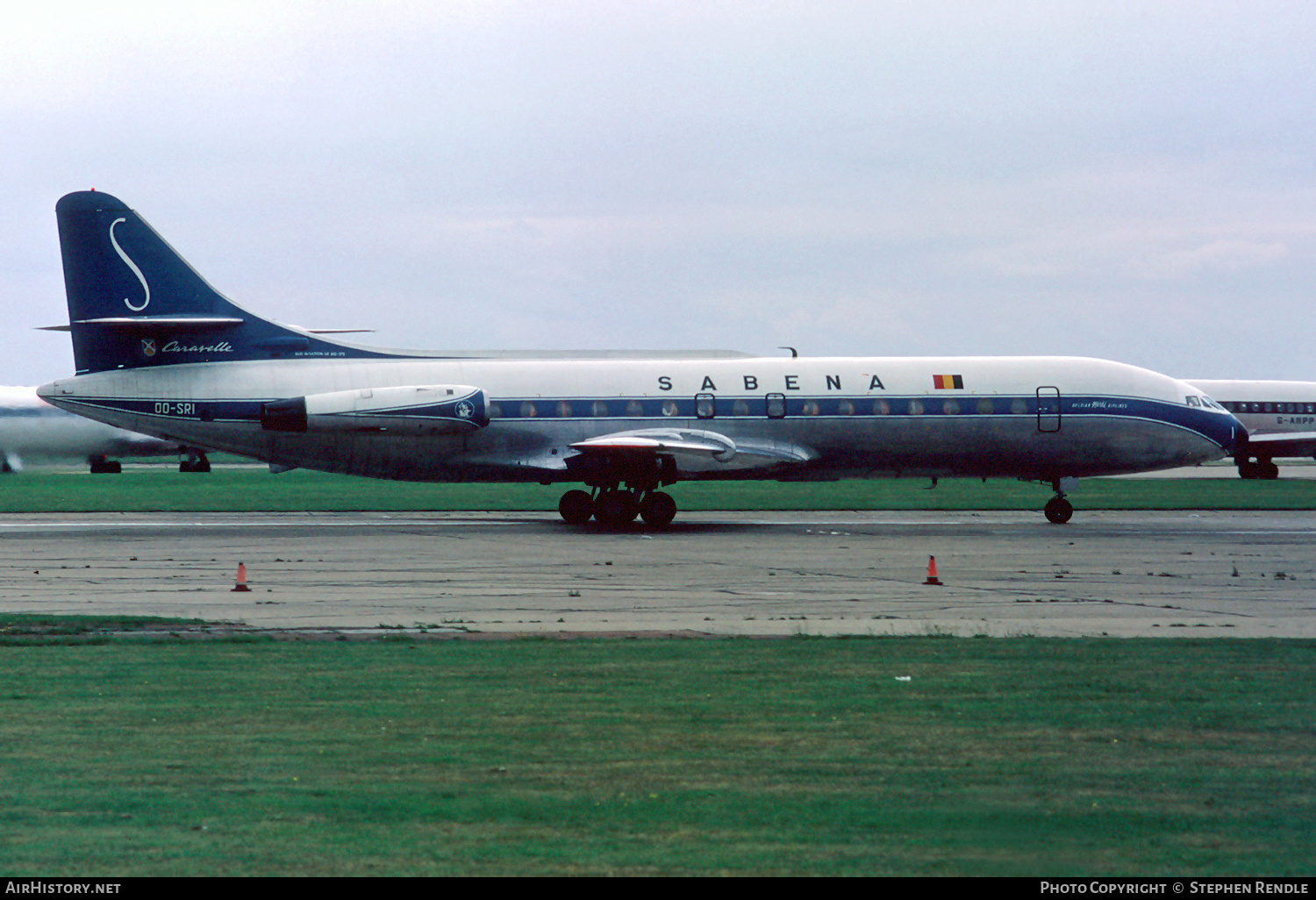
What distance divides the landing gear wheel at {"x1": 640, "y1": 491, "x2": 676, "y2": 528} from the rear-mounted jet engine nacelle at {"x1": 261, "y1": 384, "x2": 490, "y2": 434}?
171 inches

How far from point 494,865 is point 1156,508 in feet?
117

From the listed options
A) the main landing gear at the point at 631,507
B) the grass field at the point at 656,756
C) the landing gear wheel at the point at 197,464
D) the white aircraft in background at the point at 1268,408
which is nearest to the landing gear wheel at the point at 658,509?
the main landing gear at the point at 631,507

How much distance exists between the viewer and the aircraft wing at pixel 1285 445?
6059 centimetres

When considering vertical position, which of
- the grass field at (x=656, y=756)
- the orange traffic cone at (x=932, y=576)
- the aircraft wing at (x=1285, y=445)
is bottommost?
the aircraft wing at (x=1285, y=445)

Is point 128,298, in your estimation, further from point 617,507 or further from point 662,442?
point 662,442

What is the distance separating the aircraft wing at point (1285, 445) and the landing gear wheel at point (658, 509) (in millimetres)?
38840

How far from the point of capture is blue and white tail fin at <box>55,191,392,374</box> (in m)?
31.0

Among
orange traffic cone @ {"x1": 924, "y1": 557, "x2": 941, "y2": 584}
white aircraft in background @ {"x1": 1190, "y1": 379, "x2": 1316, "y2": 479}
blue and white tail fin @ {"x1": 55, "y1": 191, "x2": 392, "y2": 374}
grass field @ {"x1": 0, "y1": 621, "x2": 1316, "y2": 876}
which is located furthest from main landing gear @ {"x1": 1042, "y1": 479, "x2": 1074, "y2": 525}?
white aircraft in background @ {"x1": 1190, "y1": 379, "x2": 1316, "y2": 479}

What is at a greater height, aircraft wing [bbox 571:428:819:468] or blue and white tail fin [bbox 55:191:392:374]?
blue and white tail fin [bbox 55:191:392:374]

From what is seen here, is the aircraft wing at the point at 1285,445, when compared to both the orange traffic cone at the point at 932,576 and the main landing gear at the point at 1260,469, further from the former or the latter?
the orange traffic cone at the point at 932,576

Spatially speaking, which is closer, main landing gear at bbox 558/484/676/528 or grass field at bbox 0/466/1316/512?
main landing gear at bbox 558/484/676/528

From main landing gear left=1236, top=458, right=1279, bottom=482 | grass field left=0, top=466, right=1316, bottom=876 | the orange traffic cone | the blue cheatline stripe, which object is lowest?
main landing gear left=1236, top=458, right=1279, bottom=482

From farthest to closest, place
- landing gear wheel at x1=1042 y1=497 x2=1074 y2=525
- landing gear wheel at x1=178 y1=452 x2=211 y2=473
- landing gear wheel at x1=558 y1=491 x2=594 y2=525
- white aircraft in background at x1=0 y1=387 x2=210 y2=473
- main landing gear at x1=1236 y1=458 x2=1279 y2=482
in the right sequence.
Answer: landing gear wheel at x1=178 y1=452 x2=211 y2=473, white aircraft in background at x1=0 y1=387 x2=210 y2=473, main landing gear at x1=1236 y1=458 x2=1279 y2=482, landing gear wheel at x1=1042 y1=497 x2=1074 y2=525, landing gear wheel at x1=558 y1=491 x2=594 y2=525

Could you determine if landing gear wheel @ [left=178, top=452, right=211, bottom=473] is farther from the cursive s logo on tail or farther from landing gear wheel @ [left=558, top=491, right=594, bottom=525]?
landing gear wheel @ [left=558, top=491, right=594, bottom=525]
